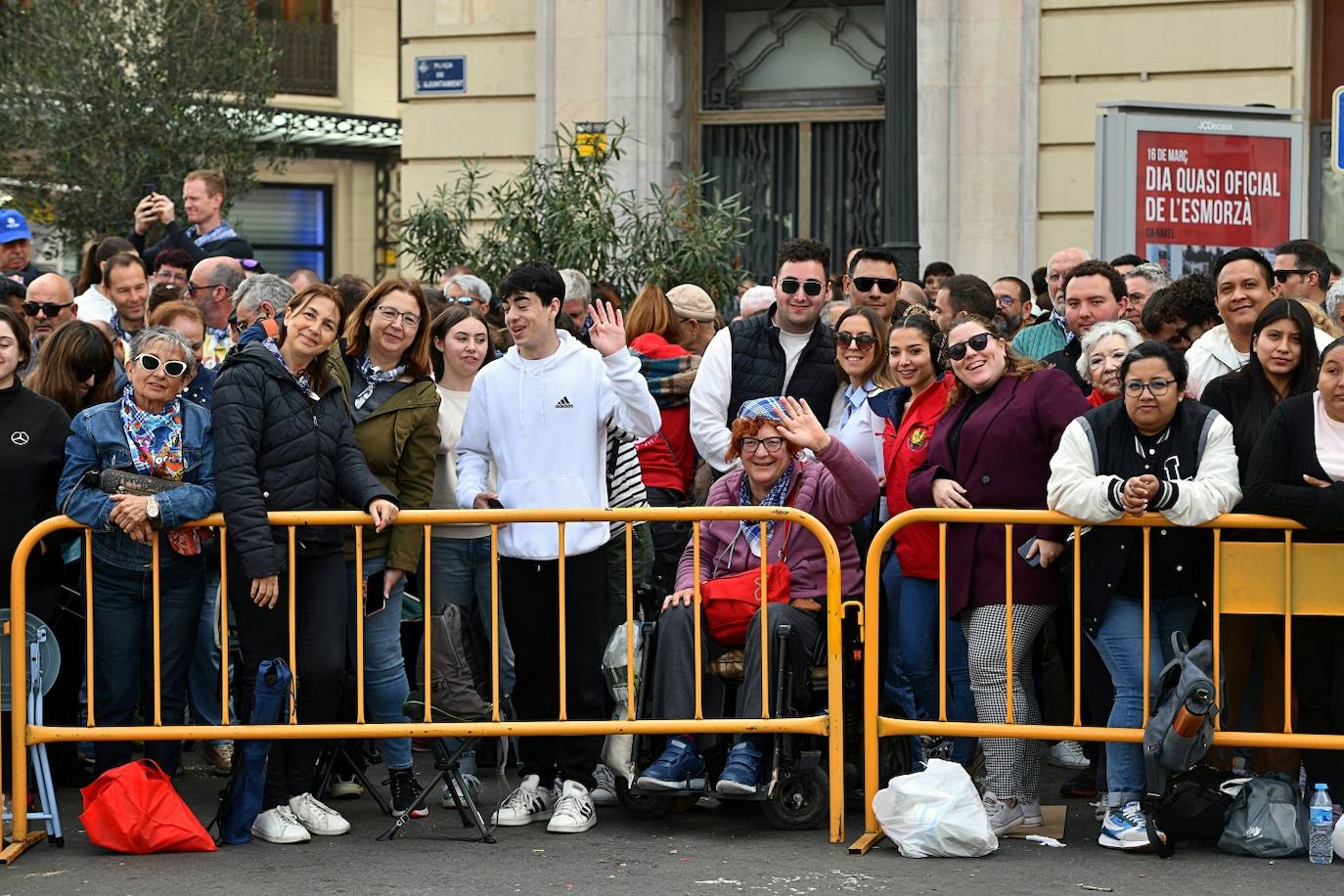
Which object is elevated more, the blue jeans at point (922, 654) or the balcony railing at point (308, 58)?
the balcony railing at point (308, 58)

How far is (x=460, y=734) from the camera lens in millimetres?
7688

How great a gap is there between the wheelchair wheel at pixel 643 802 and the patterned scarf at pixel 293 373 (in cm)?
194

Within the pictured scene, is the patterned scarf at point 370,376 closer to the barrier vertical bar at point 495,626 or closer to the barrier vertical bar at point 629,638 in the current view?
the barrier vertical bar at point 495,626

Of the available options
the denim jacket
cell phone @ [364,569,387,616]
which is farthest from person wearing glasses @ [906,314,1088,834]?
the denim jacket

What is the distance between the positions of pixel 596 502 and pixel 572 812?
1199 millimetres

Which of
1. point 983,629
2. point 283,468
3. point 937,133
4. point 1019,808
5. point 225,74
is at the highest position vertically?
point 225,74

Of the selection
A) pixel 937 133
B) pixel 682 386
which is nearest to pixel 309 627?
pixel 682 386

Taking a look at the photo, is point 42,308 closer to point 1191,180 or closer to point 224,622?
point 224,622

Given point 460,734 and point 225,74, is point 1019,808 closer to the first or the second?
point 460,734

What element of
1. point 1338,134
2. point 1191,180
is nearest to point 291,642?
point 1338,134

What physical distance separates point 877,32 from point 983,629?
8.81m

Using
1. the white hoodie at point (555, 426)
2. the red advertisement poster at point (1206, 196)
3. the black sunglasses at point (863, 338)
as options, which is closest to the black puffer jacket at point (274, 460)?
the white hoodie at point (555, 426)

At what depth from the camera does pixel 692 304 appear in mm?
10109

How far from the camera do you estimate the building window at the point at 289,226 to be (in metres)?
30.8
